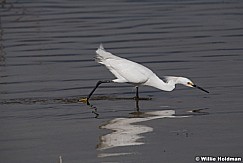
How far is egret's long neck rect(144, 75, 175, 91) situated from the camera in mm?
12586

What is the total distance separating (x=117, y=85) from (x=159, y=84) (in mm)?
1215

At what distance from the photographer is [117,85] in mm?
13766

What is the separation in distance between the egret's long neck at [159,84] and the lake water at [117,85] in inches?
6.7

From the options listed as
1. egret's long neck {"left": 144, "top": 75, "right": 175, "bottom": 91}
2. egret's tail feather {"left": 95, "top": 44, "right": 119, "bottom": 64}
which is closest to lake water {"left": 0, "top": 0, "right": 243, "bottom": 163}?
egret's long neck {"left": 144, "top": 75, "right": 175, "bottom": 91}

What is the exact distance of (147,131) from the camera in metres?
10.3

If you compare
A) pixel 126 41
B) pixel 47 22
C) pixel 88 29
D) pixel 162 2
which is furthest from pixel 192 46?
pixel 162 2

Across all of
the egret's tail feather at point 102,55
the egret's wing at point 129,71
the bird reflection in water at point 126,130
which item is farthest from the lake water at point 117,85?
the egret's tail feather at point 102,55

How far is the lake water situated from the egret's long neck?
0.56 ft

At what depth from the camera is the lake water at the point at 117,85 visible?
9.56 metres

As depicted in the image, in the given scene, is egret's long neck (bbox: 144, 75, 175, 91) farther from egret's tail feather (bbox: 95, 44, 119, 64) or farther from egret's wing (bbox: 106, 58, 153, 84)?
egret's tail feather (bbox: 95, 44, 119, 64)

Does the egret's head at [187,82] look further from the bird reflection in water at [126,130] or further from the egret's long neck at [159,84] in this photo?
the bird reflection in water at [126,130]

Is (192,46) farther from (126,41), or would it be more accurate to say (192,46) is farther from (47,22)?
(47,22)

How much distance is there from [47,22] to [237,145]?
10.9 metres

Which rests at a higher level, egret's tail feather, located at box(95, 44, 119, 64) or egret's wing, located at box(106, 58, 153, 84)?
egret's tail feather, located at box(95, 44, 119, 64)
